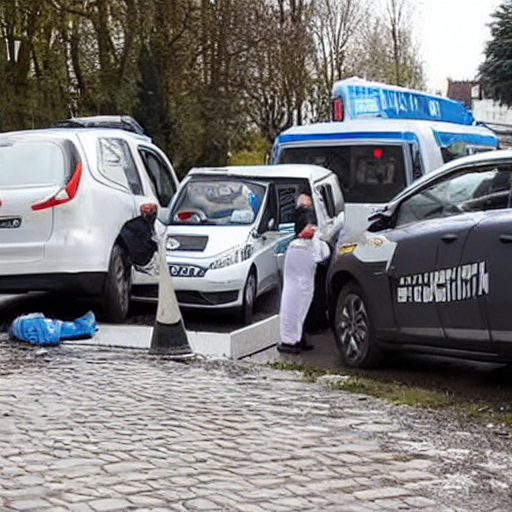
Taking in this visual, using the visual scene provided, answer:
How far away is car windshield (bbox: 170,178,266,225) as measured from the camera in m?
11.5

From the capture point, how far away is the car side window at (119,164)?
34.0ft

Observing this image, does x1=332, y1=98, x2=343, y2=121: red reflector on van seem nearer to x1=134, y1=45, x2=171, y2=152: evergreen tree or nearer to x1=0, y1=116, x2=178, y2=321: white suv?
x1=0, y1=116, x2=178, y2=321: white suv

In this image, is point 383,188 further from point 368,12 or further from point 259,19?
point 368,12

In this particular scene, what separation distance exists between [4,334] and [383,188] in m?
6.93

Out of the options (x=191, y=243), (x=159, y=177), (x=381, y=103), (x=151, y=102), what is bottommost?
(x=191, y=243)

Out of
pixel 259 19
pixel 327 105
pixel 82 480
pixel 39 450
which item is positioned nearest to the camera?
pixel 82 480

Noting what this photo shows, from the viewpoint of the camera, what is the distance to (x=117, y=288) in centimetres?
1018

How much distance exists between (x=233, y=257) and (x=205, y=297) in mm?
542

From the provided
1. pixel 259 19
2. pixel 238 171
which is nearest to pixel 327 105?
pixel 259 19

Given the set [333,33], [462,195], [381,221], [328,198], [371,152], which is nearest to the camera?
[462,195]

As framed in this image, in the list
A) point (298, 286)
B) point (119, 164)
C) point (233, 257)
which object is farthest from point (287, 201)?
point (298, 286)

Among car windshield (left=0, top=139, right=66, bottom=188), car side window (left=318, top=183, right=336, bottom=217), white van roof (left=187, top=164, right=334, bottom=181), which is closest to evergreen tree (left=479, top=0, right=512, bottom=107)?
Result: car side window (left=318, top=183, right=336, bottom=217)

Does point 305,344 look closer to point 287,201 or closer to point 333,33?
point 287,201

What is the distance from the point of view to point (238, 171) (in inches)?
483
